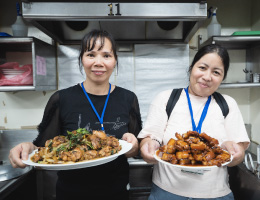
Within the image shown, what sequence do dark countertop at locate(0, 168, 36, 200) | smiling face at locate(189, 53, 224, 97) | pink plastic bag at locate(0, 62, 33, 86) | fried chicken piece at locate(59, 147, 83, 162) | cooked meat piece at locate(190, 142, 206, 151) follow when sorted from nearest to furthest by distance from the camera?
fried chicken piece at locate(59, 147, 83, 162)
cooked meat piece at locate(190, 142, 206, 151)
smiling face at locate(189, 53, 224, 97)
dark countertop at locate(0, 168, 36, 200)
pink plastic bag at locate(0, 62, 33, 86)

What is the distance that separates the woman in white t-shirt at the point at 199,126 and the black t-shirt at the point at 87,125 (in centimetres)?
22

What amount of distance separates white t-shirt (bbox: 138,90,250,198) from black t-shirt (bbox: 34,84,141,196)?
0.76ft

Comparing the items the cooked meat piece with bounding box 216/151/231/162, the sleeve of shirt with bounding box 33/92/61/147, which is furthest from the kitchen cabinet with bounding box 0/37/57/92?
the cooked meat piece with bounding box 216/151/231/162

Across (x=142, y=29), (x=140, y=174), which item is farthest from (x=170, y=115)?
(x=142, y=29)

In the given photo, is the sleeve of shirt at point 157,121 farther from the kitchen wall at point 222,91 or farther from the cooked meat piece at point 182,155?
the kitchen wall at point 222,91

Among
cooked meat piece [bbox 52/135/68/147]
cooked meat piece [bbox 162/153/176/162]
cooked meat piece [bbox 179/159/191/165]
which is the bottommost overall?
cooked meat piece [bbox 179/159/191/165]

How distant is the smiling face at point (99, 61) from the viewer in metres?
1.27

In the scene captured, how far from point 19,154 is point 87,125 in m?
0.44

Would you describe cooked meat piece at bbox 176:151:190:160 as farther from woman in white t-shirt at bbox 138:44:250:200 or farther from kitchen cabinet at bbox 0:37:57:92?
kitchen cabinet at bbox 0:37:57:92

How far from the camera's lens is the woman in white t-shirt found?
4.32 feet

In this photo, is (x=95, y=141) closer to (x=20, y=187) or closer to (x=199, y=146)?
(x=199, y=146)

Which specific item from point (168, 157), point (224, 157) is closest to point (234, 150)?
point (224, 157)

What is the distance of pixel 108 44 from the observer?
51.7 inches

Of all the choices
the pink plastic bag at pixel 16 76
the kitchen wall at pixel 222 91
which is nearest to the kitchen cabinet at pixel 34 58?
the pink plastic bag at pixel 16 76
